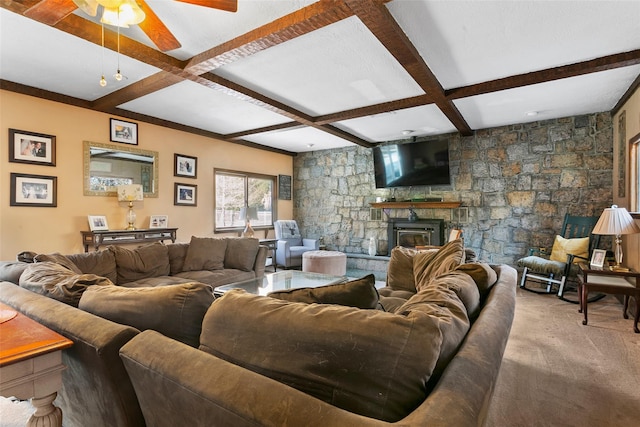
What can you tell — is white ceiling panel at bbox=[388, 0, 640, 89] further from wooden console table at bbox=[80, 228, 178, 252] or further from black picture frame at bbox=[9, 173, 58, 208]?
black picture frame at bbox=[9, 173, 58, 208]

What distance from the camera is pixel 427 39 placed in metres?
2.62

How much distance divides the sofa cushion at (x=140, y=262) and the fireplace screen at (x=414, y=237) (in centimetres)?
409

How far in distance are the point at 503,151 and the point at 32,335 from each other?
5788mm

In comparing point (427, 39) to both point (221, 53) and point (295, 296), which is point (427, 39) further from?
point (295, 296)

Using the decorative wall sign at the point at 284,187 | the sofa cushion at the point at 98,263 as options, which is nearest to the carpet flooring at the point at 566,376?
the sofa cushion at the point at 98,263

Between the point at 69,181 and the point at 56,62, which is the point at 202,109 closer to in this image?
the point at 56,62

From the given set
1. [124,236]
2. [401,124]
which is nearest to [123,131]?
[124,236]

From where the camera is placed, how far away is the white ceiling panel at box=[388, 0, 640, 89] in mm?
2215

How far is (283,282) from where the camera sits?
130 inches

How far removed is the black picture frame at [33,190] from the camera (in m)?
3.57

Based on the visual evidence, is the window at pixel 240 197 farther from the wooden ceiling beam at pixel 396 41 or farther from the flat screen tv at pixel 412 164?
the wooden ceiling beam at pixel 396 41

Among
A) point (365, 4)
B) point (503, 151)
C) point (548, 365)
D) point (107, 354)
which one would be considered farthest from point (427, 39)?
point (503, 151)

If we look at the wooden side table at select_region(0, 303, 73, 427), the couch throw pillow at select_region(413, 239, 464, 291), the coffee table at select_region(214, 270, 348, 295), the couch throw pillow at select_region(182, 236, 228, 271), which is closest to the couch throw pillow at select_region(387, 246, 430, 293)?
the couch throw pillow at select_region(413, 239, 464, 291)

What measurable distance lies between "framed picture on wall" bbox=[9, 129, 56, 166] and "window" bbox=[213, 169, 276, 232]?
2339 mm
